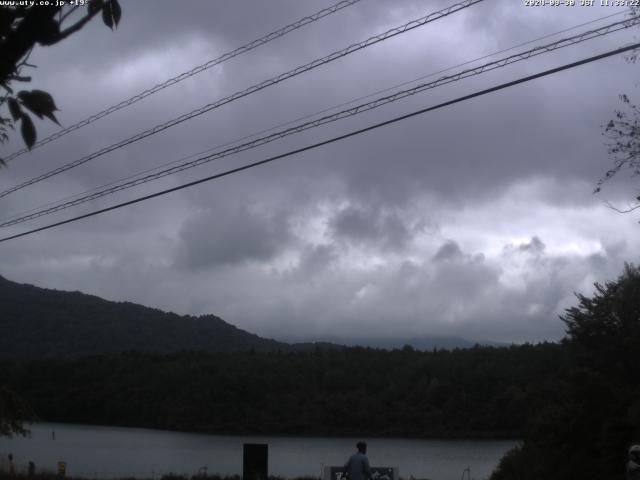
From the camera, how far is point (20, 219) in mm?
20203

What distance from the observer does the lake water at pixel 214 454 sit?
45.5 meters

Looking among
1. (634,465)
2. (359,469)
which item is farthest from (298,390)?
(634,465)

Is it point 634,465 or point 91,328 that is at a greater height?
point 91,328

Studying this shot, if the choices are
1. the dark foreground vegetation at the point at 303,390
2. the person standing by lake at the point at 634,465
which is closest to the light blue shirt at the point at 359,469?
the person standing by lake at the point at 634,465

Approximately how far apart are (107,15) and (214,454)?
56693 mm

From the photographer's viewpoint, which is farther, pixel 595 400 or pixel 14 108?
pixel 595 400

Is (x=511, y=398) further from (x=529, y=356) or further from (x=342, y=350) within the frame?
(x=342, y=350)

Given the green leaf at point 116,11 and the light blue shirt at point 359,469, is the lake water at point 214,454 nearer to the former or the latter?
the light blue shirt at point 359,469

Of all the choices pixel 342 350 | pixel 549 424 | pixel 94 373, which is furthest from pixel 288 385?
pixel 549 424

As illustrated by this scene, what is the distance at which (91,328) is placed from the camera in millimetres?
126000

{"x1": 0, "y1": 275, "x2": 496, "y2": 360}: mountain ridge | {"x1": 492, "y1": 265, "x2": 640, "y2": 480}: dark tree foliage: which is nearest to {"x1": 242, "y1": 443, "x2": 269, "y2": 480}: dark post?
{"x1": 492, "y1": 265, "x2": 640, "y2": 480}: dark tree foliage

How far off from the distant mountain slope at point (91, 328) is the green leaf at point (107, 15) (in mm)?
103875

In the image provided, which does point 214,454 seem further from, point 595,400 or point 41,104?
point 41,104

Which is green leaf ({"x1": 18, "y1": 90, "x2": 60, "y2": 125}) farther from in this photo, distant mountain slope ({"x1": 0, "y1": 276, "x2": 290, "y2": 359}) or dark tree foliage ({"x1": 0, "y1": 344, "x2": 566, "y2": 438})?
distant mountain slope ({"x1": 0, "y1": 276, "x2": 290, "y2": 359})
